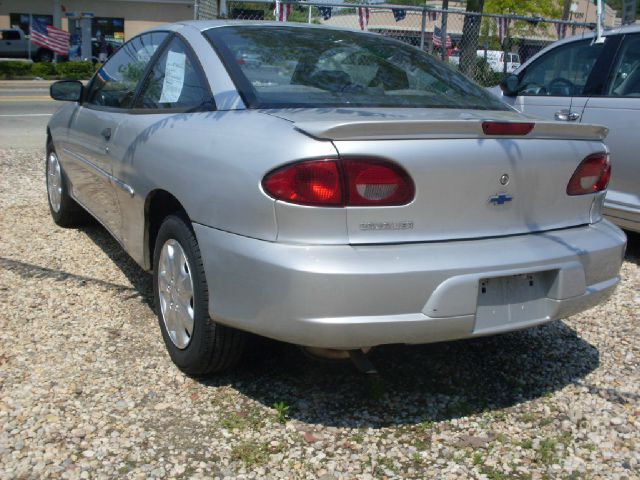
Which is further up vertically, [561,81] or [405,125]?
[561,81]

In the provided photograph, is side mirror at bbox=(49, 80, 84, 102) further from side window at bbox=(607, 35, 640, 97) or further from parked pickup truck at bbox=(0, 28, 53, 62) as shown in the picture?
parked pickup truck at bbox=(0, 28, 53, 62)

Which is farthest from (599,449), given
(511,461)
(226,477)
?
(226,477)

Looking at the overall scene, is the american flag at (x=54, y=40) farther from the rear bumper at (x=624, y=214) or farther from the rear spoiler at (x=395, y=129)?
the rear spoiler at (x=395, y=129)

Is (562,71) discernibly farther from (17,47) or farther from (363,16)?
(17,47)

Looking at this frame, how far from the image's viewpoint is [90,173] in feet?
14.7

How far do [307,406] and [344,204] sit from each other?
1.00 meters

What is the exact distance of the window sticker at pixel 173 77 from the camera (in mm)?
3537

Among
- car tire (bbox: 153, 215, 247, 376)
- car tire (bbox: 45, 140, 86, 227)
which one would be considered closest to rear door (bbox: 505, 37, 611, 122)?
car tire (bbox: 153, 215, 247, 376)

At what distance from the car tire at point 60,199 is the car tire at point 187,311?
8.18 ft

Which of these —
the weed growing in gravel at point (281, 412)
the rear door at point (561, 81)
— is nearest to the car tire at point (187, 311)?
the weed growing in gravel at point (281, 412)

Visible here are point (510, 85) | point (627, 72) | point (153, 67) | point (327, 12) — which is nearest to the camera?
point (153, 67)

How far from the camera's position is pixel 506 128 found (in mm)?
2789

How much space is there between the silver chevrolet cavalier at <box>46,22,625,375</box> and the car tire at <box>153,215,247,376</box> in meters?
0.01

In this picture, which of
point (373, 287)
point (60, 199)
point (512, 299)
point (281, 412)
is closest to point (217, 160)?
point (373, 287)
